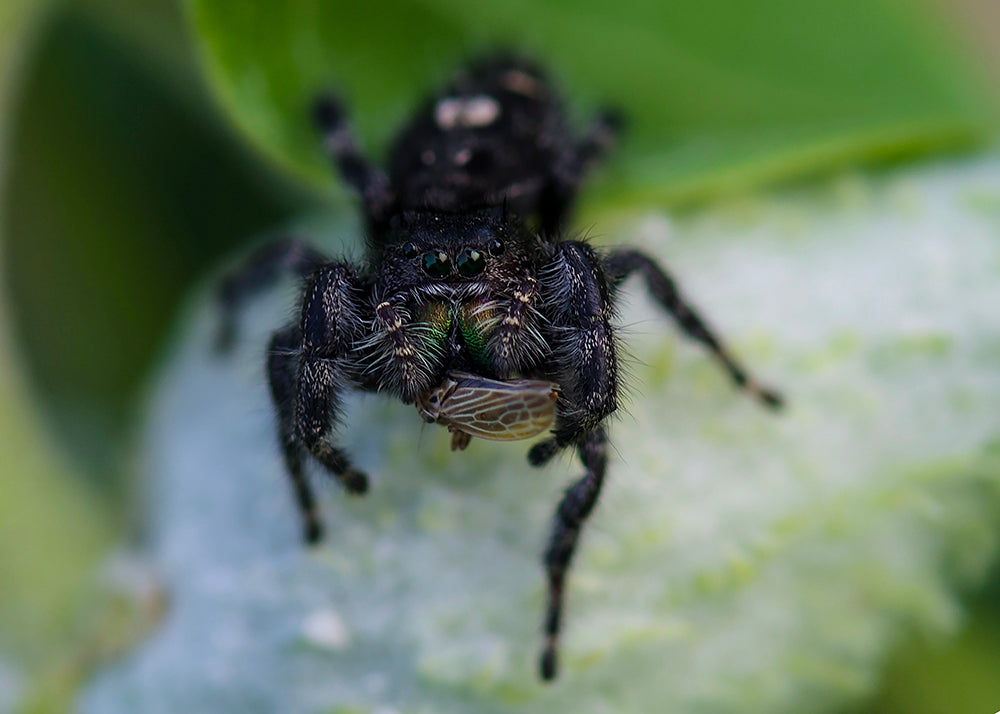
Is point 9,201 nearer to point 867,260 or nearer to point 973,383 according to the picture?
point 867,260

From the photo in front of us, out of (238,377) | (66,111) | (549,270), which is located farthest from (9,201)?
(549,270)

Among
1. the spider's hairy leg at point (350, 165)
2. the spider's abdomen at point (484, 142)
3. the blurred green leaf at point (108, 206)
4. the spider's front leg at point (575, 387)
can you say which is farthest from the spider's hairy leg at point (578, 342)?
the blurred green leaf at point (108, 206)

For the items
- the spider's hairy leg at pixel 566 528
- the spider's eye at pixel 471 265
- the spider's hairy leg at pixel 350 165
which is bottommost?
the spider's hairy leg at pixel 566 528

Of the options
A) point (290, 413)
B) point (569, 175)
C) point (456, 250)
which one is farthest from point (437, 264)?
point (569, 175)

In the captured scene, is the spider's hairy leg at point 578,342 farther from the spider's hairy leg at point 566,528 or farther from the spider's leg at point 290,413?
the spider's leg at point 290,413

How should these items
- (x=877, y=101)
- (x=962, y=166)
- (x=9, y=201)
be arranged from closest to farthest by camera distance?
1. (x=962, y=166)
2. (x=9, y=201)
3. (x=877, y=101)
